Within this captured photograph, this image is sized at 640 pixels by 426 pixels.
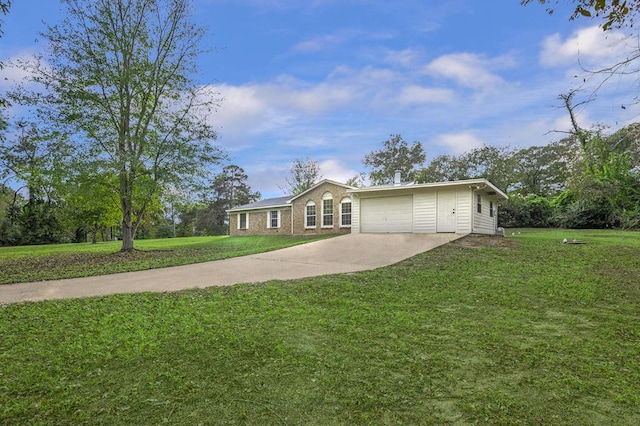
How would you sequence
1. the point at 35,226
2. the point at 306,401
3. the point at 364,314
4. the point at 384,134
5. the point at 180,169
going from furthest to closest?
the point at 384,134 → the point at 35,226 → the point at 180,169 → the point at 364,314 → the point at 306,401

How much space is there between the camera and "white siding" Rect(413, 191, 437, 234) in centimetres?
1598

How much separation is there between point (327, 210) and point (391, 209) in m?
4.56

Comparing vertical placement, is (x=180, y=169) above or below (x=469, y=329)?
above

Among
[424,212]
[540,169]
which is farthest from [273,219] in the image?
[540,169]

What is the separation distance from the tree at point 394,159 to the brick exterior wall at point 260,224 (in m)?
16.3

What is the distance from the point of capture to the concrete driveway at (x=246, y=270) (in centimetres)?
681

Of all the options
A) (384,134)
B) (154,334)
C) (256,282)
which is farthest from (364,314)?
(384,134)

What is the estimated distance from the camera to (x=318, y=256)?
36.6 ft

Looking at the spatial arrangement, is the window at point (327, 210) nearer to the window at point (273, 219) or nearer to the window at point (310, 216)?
the window at point (310, 216)

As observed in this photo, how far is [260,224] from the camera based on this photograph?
79.8ft

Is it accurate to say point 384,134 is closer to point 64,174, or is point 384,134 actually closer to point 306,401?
point 64,174

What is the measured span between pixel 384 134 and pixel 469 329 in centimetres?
3517

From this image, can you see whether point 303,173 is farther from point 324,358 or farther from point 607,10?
point 324,358

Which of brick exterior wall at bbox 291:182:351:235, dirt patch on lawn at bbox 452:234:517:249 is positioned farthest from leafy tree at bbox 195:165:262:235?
dirt patch on lawn at bbox 452:234:517:249
